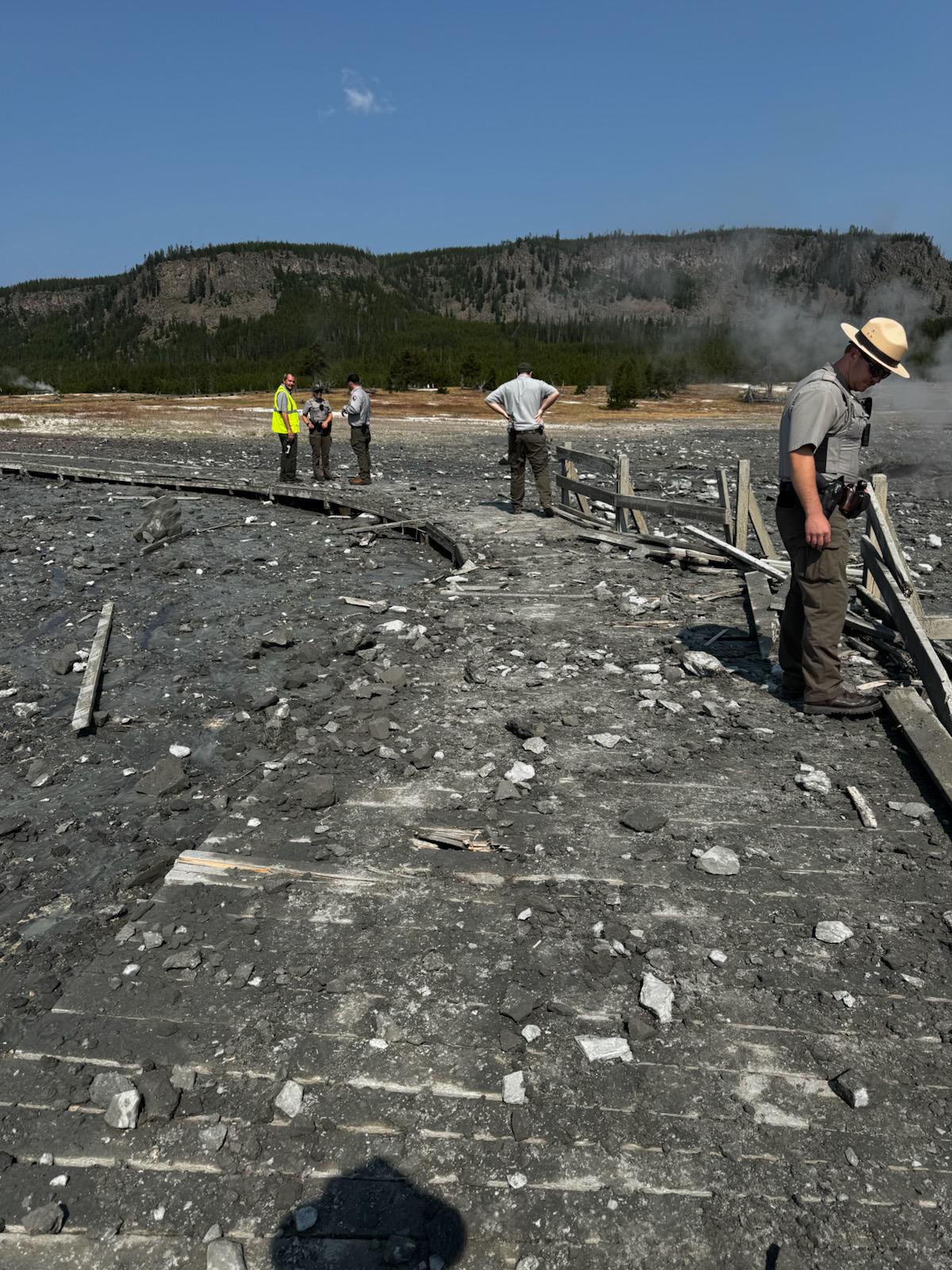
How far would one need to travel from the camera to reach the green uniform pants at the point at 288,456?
1658cm

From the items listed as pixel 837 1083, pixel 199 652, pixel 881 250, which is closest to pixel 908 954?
pixel 837 1083

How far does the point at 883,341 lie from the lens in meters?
4.24

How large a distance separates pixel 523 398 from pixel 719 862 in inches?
322

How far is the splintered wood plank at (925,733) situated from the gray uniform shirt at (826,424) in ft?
4.47

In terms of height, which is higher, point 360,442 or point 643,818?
point 360,442

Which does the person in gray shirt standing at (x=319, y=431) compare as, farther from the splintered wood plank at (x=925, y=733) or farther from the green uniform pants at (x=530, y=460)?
the splintered wood plank at (x=925, y=733)

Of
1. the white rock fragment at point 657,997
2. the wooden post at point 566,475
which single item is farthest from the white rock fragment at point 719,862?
the wooden post at point 566,475

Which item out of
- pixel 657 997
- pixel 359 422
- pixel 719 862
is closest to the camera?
pixel 657 997

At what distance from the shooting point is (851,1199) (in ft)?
6.75

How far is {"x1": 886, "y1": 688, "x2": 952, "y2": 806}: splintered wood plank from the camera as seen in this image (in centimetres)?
398

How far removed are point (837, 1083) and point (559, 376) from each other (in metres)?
77.7

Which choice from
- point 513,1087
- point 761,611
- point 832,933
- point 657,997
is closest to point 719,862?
point 832,933

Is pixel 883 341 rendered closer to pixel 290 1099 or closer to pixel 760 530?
pixel 290 1099

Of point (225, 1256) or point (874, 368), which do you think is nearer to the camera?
point (225, 1256)
